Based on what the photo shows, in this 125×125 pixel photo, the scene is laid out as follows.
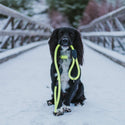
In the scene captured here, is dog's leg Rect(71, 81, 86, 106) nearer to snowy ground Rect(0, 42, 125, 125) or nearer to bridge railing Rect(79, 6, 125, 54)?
snowy ground Rect(0, 42, 125, 125)

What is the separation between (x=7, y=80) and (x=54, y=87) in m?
1.39

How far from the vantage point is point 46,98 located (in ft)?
8.09

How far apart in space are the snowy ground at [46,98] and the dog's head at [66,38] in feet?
1.69

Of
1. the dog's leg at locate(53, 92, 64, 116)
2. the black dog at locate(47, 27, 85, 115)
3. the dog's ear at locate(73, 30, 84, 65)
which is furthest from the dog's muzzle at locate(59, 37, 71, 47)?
the dog's leg at locate(53, 92, 64, 116)

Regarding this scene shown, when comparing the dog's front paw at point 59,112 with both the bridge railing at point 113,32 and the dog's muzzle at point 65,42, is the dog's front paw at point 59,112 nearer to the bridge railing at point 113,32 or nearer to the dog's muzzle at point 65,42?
the dog's muzzle at point 65,42

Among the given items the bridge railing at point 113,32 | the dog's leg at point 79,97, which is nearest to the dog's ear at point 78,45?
the dog's leg at point 79,97

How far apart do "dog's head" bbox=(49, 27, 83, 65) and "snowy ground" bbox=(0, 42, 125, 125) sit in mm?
514

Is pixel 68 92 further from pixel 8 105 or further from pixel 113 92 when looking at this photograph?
pixel 113 92

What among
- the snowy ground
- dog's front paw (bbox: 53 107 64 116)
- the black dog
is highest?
the black dog

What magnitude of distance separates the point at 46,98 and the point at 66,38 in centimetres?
80

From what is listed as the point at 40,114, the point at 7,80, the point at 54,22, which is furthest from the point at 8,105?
the point at 54,22

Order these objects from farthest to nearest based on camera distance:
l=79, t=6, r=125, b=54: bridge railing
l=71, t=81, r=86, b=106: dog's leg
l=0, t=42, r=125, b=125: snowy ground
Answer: l=79, t=6, r=125, b=54: bridge railing
l=71, t=81, r=86, b=106: dog's leg
l=0, t=42, r=125, b=125: snowy ground

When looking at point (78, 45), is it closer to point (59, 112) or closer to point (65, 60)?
point (65, 60)

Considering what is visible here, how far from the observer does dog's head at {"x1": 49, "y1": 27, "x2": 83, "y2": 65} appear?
1910 millimetres
